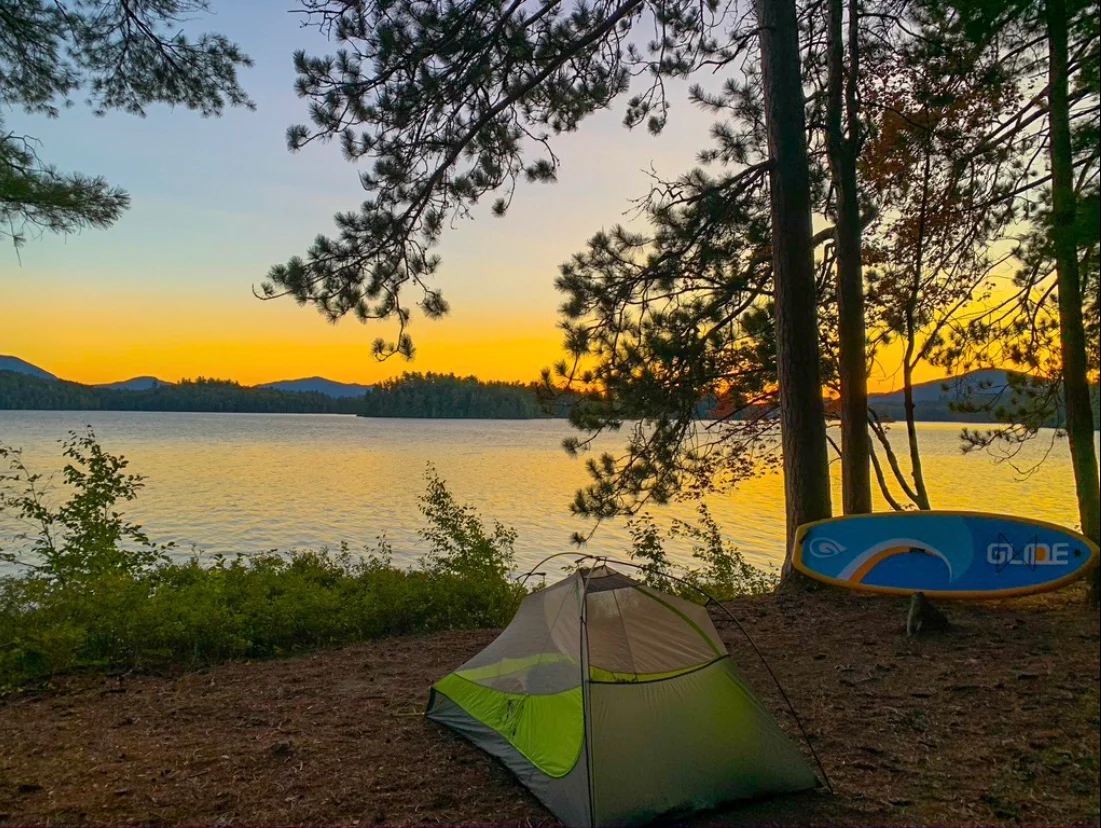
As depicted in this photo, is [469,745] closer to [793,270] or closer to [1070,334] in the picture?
[793,270]

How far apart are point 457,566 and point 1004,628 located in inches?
193

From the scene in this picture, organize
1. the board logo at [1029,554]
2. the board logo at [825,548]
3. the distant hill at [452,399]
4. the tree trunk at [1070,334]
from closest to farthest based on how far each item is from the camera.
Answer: the tree trunk at [1070,334] → the board logo at [1029,554] → the board logo at [825,548] → the distant hill at [452,399]

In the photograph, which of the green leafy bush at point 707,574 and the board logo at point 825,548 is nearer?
the board logo at point 825,548

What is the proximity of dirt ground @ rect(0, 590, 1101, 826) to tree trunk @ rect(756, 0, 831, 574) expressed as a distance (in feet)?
4.51

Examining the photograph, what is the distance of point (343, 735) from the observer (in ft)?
12.7

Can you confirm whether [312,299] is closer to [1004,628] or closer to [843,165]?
[843,165]

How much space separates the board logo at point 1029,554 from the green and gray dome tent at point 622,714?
309 centimetres

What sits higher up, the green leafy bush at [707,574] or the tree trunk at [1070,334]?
the tree trunk at [1070,334]

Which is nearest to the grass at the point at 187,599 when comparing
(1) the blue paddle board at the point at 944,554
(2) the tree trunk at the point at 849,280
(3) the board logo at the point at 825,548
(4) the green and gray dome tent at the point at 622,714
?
(3) the board logo at the point at 825,548

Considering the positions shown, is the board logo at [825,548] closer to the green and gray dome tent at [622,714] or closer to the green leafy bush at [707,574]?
the green leafy bush at [707,574]

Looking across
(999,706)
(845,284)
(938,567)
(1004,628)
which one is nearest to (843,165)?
(845,284)

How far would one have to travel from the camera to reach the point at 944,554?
18.3ft

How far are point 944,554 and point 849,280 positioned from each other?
2651 millimetres

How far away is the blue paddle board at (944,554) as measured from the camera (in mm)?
5184
